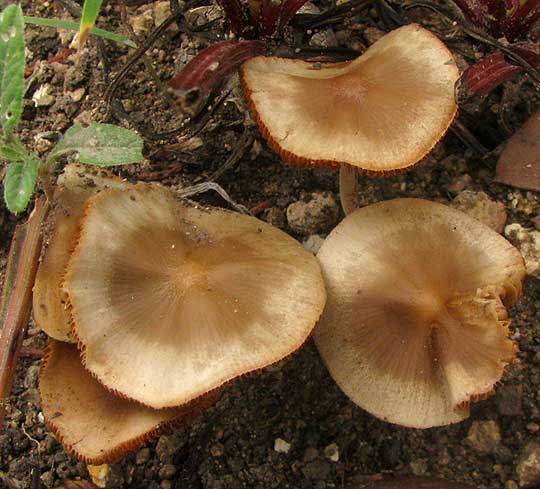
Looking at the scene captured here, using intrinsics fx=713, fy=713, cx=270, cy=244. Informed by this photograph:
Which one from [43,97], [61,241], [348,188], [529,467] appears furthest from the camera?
[43,97]

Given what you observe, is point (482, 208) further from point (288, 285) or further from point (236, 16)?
point (236, 16)

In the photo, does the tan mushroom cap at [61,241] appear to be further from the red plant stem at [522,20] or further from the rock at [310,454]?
the red plant stem at [522,20]

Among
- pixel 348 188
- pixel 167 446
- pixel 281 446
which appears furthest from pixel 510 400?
pixel 167 446

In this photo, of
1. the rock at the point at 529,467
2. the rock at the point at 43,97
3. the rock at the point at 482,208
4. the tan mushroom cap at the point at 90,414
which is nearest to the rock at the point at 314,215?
the rock at the point at 482,208

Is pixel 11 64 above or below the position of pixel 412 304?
above

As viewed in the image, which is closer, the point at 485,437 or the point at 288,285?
the point at 288,285
